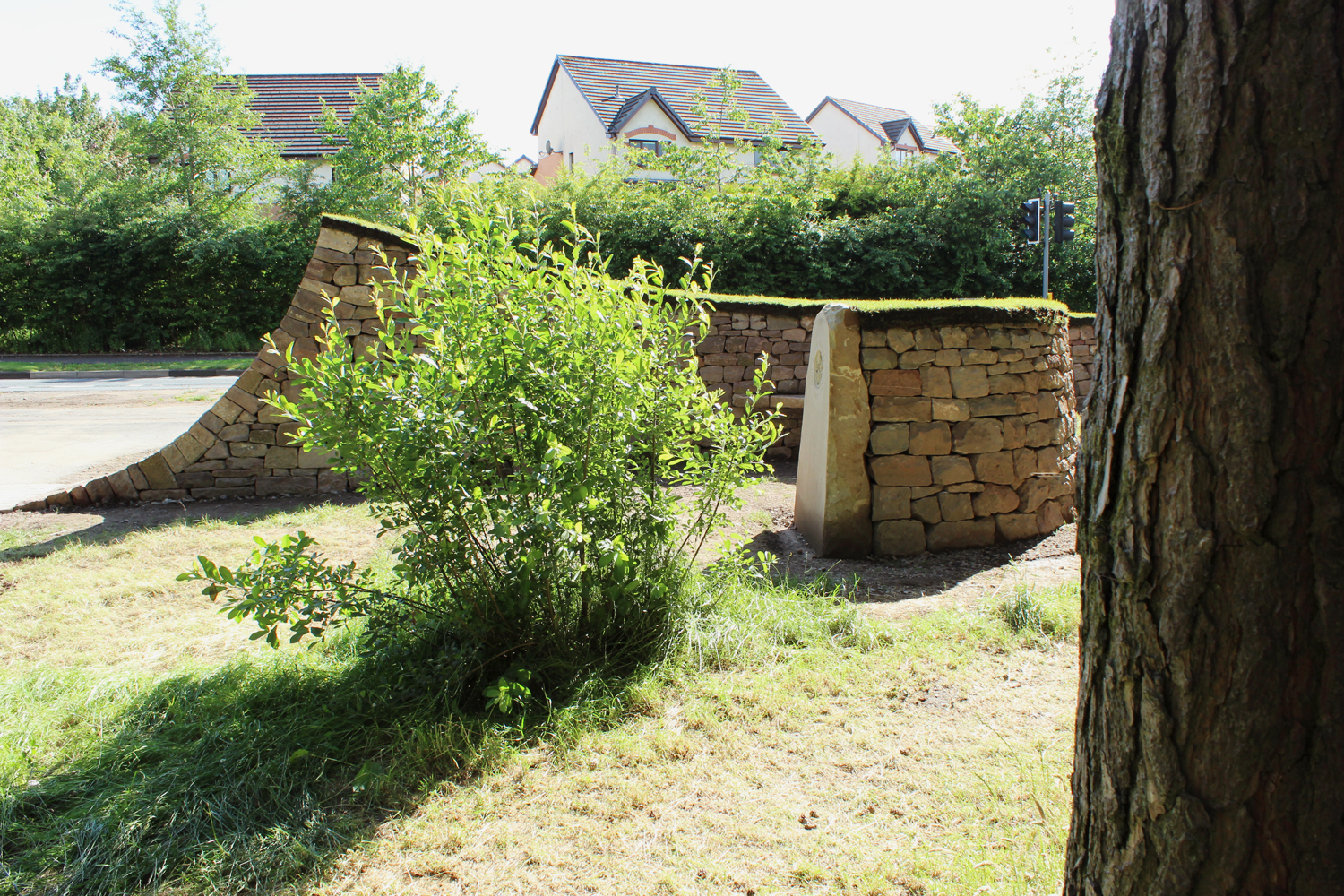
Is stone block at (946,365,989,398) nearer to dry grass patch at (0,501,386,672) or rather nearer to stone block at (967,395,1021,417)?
stone block at (967,395,1021,417)

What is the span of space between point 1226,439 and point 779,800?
70.2 inches

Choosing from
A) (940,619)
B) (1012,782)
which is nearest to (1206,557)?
(1012,782)

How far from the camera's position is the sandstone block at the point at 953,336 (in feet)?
17.2

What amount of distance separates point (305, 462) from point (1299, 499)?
6901 millimetres

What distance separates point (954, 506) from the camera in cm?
529

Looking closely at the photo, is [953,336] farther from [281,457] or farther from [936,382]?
[281,457]

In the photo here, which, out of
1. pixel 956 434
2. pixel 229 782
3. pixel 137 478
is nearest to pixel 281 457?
pixel 137 478

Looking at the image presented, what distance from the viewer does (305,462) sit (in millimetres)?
6805

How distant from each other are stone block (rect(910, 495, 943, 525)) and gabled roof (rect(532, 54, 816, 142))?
2529 centimetres

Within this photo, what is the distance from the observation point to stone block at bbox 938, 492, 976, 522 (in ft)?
17.3

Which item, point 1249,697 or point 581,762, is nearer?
point 1249,697

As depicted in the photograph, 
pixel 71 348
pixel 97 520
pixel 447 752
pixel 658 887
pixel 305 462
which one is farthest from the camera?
pixel 71 348

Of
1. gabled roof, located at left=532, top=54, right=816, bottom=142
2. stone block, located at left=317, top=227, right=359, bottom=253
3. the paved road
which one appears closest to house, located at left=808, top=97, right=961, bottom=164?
gabled roof, located at left=532, top=54, right=816, bottom=142

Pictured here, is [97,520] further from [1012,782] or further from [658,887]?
[1012,782]
